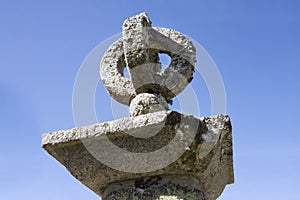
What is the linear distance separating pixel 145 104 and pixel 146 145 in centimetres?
31

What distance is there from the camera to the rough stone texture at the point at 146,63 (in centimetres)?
258

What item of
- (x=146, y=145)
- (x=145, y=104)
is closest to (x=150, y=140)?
(x=146, y=145)

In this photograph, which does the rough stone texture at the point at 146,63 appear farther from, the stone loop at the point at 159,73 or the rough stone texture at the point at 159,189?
the rough stone texture at the point at 159,189

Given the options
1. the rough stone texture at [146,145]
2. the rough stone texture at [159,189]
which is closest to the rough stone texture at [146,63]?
the rough stone texture at [146,145]

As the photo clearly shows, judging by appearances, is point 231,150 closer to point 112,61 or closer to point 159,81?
point 159,81

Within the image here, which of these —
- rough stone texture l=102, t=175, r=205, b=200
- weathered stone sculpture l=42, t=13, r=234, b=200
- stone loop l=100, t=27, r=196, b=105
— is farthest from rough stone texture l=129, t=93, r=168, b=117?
rough stone texture l=102, t=175, r=205, b=200

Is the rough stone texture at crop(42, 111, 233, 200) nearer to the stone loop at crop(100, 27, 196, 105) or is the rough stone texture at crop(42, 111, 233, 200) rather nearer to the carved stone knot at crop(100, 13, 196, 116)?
the carved stone knot at crop(100, 13, 196, 116)

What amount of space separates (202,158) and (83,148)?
73cm

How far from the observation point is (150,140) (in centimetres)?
230

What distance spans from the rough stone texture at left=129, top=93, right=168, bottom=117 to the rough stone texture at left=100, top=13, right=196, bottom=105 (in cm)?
12

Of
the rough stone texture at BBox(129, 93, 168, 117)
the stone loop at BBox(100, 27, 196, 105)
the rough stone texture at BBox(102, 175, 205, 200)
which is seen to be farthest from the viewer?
the stone loop at BBox(100, 27, 196, 105)

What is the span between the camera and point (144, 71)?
2.61 metres

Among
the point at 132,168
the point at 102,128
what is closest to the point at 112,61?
the point at 102,128

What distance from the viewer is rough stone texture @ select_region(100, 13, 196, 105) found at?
102 inches
